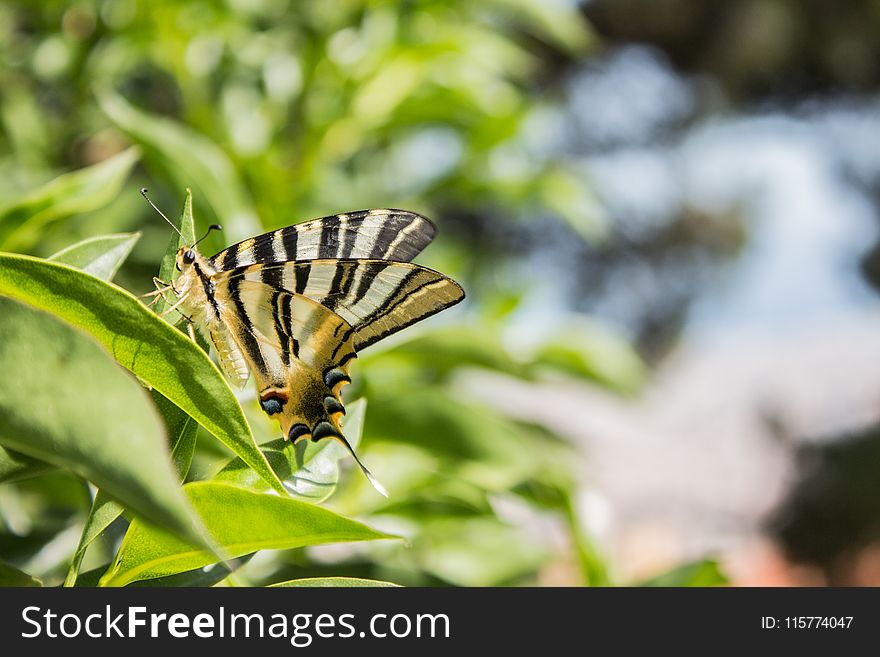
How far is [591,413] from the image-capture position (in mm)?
5242

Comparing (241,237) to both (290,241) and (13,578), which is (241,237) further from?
(13,578)

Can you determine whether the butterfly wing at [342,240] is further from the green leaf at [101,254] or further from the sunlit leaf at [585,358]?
the sunlit leaf at [585,358]

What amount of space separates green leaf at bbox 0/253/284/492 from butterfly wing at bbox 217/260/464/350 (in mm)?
155

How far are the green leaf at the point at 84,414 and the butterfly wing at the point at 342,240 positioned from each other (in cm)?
21

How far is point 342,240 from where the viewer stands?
18.1 inches

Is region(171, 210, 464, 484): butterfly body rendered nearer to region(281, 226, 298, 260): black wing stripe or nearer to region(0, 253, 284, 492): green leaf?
region(281, 226, 298, 260): black wing stripe

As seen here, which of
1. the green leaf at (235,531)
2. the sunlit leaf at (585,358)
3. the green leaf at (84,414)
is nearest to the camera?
the green leaf at (84,414)

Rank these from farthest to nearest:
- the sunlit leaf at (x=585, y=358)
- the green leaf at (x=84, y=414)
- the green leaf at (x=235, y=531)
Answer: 1. the sunlit leaf at (x=585, y=358)
2. the green leaf at (x=235, y=531)
3. the green leaf at (x=84, y=414)

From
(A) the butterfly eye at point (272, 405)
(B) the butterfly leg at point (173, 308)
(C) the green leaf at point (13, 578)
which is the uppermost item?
(B) the butterfly leg at point (173, 308)

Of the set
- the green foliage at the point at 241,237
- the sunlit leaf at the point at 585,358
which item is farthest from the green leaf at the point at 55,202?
the sunlit leaf at the point at 585,358

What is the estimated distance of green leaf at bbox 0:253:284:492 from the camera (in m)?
0.26

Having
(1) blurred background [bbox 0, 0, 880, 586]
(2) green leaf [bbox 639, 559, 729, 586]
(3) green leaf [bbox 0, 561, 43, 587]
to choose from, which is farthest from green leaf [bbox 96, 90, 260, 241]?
(2) green leaf [bbox 639, 559, 729, 586]

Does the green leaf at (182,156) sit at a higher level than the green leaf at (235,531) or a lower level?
higher

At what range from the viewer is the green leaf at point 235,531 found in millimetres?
295
